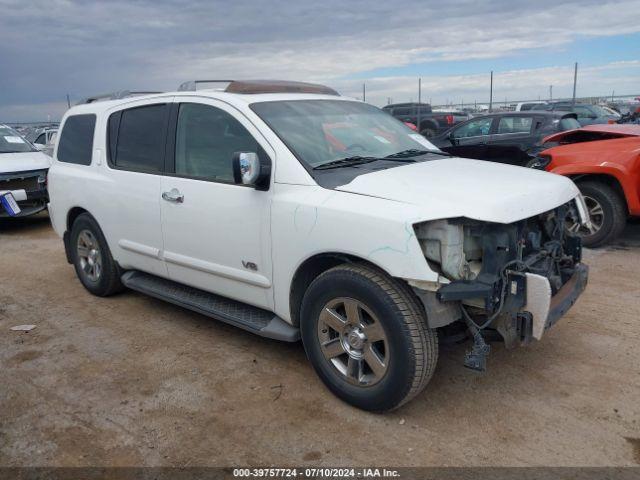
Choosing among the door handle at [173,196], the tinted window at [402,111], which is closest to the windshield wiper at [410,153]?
the door handle at [173,196]

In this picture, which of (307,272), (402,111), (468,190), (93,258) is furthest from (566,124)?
(402,111)

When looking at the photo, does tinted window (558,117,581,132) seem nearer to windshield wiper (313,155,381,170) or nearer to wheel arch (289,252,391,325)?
windshield wiper (313,155,381,170)

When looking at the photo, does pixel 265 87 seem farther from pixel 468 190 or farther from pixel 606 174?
pixel 606 174

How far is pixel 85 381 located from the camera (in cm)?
372

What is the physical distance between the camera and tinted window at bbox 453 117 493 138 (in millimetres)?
10414

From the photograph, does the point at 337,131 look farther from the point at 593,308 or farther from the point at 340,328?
the point at 593,308

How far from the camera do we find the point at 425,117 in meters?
20.2

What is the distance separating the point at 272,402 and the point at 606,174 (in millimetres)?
4869

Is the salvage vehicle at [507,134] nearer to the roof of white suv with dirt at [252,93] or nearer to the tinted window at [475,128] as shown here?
the tinted window at [475,128]

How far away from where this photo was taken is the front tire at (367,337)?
9.59 ft

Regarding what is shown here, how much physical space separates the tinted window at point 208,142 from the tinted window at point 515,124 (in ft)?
23.7

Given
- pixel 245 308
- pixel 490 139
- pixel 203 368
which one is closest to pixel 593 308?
pixel 245 308

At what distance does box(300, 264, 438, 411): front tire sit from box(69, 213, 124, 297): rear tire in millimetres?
2500

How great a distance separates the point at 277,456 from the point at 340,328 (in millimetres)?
772
